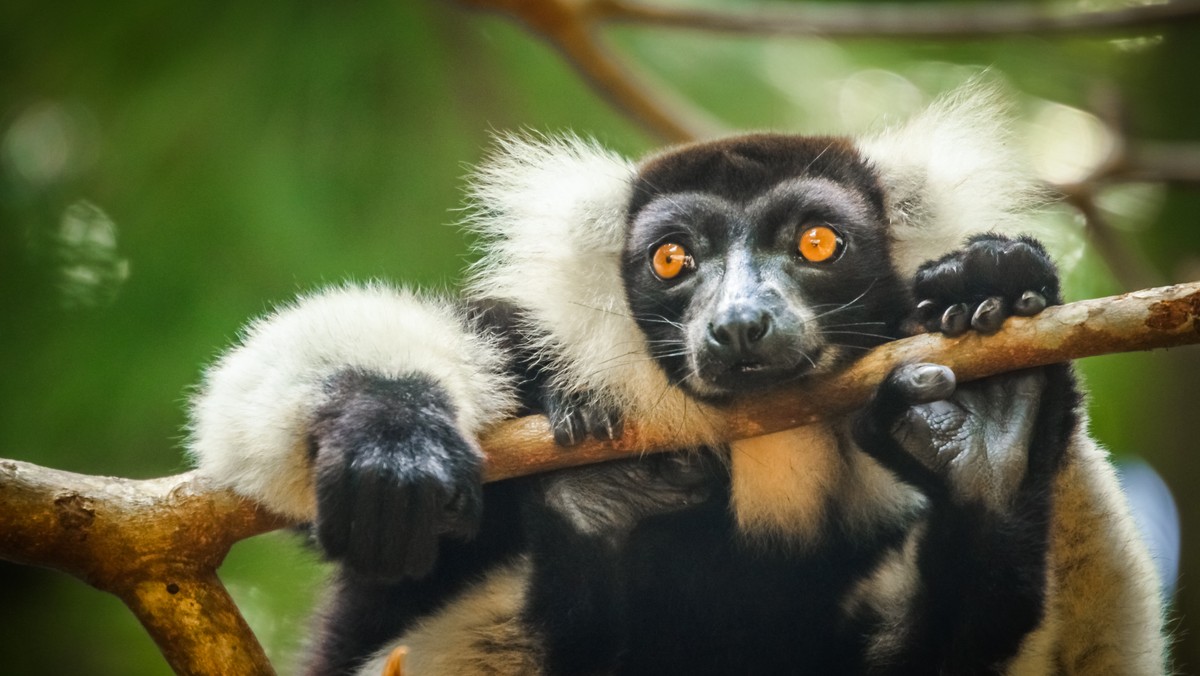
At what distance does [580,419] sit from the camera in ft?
11.4

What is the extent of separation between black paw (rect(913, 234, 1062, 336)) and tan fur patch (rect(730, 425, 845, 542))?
59 cm

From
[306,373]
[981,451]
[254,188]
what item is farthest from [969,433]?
[254,188]

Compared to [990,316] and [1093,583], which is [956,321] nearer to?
[990,316]

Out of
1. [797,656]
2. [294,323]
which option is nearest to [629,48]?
[294,323]

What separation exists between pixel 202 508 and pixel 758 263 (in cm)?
184

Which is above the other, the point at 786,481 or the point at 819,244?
the point at 819,244

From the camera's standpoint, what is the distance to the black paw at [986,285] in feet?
10.1

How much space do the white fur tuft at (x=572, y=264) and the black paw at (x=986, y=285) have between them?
79 cm

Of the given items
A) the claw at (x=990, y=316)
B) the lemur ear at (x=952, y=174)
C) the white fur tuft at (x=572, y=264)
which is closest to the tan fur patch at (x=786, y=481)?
the white fur tuft at (x=572, y=264)

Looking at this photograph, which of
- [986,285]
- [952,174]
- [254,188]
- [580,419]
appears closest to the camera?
[986,285]

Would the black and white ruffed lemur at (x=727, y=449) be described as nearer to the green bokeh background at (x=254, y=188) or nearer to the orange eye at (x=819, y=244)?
the orange eye at (x=819, y=244)

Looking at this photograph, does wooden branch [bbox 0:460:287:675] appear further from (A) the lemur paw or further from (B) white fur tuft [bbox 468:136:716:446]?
(A) the lemur paw

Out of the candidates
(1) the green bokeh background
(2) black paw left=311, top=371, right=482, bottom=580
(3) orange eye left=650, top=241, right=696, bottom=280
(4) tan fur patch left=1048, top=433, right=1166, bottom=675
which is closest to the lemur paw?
(4) tan fur patch left=1048, top=433, right=1166, bottom=675

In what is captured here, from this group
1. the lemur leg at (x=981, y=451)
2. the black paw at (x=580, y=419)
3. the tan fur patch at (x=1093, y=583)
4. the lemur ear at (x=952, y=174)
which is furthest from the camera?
the lemur ear at (x=952, y=174)
